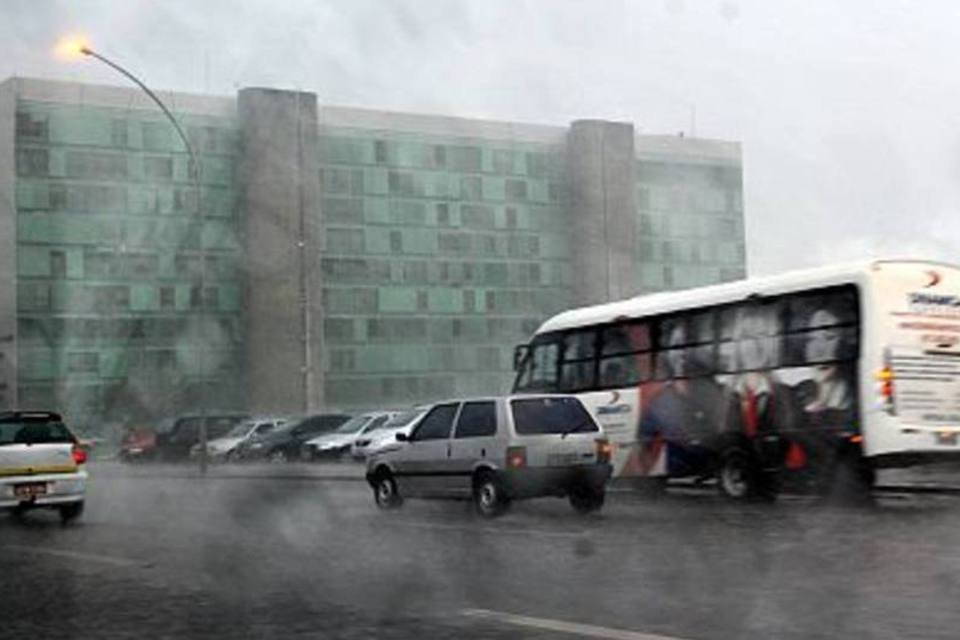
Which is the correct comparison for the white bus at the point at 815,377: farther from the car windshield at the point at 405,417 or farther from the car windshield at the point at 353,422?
the car windshield at the point at 353,422

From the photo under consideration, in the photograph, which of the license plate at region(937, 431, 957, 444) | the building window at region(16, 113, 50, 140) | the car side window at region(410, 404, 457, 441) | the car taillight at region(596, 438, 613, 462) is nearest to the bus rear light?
the license plate at region(937, 431, 957, 444)

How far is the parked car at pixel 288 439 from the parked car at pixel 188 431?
246 mm

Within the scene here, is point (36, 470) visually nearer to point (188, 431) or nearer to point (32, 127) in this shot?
point (188, 431)

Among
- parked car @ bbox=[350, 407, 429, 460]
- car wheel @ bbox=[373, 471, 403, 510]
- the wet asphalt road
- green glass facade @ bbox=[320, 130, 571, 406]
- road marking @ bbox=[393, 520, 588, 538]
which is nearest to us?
green glass facade @ bbox=[320, 130, 571, 406]

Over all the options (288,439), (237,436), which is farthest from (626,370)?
(237,436)

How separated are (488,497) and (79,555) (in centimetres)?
349

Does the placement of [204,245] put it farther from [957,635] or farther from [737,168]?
[957,635]

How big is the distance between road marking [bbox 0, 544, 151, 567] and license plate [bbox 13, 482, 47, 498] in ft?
6.22

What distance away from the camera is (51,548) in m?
9.01

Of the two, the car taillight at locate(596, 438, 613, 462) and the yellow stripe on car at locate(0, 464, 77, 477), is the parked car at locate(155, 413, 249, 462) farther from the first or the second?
the car taillight at locate(596, 438, 613, 462)

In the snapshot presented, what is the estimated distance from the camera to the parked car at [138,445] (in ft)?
22.2

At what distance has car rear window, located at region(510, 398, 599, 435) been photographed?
10.9 meters

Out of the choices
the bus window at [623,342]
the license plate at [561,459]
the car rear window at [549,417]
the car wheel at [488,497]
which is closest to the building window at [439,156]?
the car rear window at [549,417]

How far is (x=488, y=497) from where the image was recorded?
10805 millimetres
